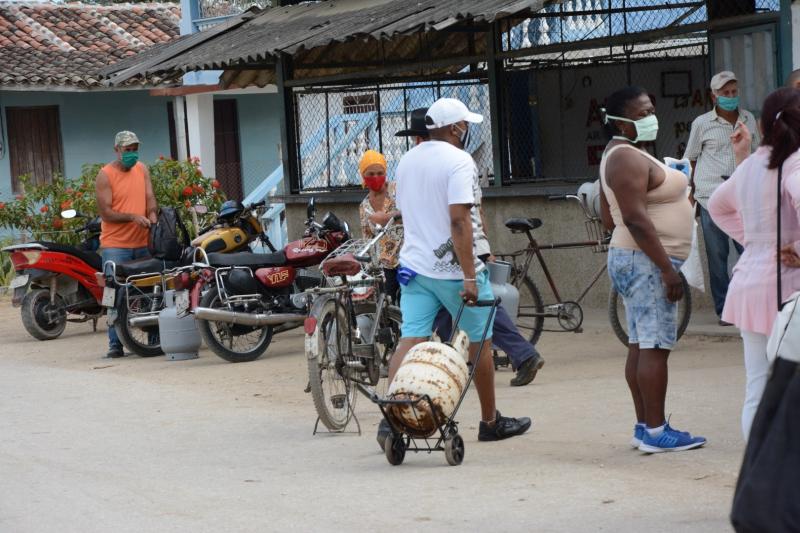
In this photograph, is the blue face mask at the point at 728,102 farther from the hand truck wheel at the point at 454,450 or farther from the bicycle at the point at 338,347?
the hand truck wheel at the point at 454,450

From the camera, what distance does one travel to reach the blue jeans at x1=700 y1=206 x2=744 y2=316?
36.7 feet

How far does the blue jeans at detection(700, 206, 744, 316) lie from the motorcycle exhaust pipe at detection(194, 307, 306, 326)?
338 cm

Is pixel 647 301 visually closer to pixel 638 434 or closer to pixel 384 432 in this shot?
pixel 638 434

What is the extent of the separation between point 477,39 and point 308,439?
8254 mm

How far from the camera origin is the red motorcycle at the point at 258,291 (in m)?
11.8

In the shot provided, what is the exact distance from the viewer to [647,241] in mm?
6789

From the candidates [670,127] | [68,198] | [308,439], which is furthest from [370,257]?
[68,198]

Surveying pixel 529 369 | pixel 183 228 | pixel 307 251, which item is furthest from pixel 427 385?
pixel 183 228

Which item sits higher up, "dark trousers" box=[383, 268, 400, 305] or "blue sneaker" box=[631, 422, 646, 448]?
"dark trousers" box=[383, 268, 400, 305]

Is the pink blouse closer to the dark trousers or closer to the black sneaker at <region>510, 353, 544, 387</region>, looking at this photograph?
the black sneaker at <region>510, 353, 544, 387</region>

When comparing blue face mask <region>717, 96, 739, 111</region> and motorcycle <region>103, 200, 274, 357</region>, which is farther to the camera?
motorcycle <region>103, 200, 274, 357</region>

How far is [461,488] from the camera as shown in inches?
261

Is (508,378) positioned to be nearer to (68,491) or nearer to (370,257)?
(370,257)

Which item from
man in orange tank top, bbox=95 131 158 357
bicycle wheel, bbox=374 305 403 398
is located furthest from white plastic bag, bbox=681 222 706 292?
man in orange tank top, bbox=95 131 158 357
